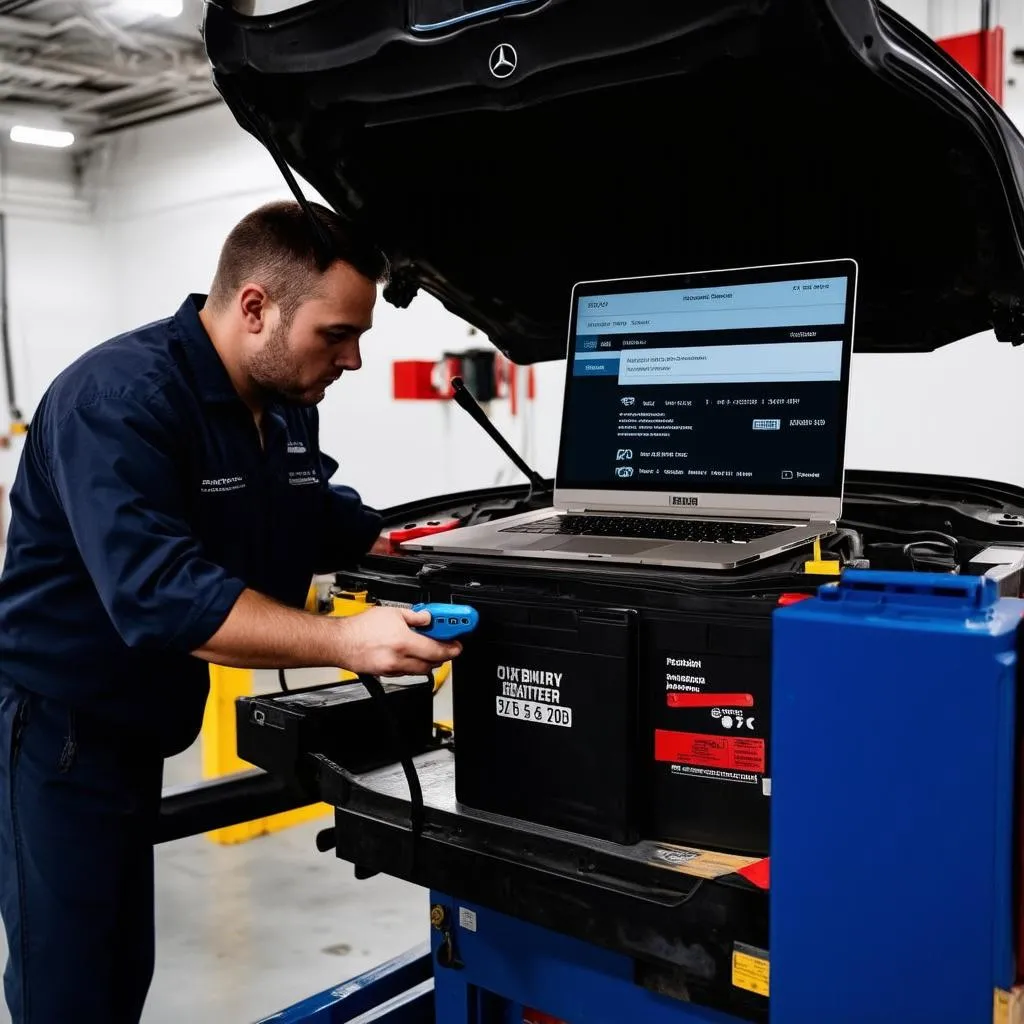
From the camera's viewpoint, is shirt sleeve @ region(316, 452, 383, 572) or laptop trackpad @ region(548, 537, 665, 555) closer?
laptop trackpad @ region(548, 537, 665, 555)

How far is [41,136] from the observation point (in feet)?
22.3

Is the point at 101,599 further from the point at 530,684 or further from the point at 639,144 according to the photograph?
the point at 639,144

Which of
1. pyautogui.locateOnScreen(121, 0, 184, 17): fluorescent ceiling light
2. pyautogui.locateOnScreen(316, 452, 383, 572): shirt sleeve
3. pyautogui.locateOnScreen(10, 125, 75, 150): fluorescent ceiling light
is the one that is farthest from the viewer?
pyautogui.locateOnScreen(10, 125, 75, 150): fluorescent ceiling light

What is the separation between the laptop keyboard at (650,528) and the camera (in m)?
1.26

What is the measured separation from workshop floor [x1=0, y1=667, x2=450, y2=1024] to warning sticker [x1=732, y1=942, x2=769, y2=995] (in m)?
1.74

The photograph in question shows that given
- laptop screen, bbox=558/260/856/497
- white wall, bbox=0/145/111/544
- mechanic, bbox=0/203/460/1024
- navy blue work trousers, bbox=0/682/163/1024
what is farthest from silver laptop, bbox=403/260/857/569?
white wall, bbox=0/145/111/544

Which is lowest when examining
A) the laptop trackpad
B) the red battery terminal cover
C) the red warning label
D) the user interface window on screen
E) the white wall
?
the red warning label

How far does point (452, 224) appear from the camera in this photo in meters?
1.60

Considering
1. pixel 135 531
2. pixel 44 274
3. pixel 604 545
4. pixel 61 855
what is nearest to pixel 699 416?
pixel 604 545

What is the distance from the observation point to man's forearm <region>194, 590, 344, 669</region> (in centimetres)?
117

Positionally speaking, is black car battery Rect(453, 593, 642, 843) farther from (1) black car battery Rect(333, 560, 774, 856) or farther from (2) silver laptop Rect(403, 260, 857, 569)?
(2) silver laptop Rect(403, 260, 857, 569)

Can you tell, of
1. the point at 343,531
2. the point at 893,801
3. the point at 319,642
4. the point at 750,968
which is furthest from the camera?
the point at 343,531

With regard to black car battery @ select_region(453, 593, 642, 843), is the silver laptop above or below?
above

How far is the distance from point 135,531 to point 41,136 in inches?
261
